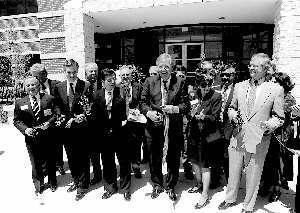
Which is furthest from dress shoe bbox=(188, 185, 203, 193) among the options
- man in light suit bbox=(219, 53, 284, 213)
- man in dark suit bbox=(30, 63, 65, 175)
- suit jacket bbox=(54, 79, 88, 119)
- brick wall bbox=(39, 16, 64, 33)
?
brick wall bbox=(39, 16, 64, 33)

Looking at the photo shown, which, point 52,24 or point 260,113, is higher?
point 52,24

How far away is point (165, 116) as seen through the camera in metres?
3.90

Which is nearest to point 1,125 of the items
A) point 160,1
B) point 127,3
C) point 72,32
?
point 72,32

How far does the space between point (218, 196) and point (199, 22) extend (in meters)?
10.8

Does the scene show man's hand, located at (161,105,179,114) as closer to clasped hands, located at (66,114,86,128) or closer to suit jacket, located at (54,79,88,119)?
clasped hands, located at (66,114,86,128)

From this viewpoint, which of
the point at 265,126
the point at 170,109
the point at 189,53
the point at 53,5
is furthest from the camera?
the point at 189,53

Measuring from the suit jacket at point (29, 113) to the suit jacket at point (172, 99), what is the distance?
154 cm

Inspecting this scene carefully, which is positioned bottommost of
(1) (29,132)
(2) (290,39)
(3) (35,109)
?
(1) (29,132)

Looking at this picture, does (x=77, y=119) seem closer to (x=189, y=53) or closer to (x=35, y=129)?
(x=35, y=129)

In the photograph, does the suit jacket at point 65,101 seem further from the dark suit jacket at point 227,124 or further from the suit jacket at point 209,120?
the dark suit jacket at point 227,124

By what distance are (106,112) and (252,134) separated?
81.9 inches

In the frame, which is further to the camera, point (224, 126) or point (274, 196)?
point (224, 126)

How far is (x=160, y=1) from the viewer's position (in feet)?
29.7

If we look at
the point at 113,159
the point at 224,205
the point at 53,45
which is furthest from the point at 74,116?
the point at 53,45
